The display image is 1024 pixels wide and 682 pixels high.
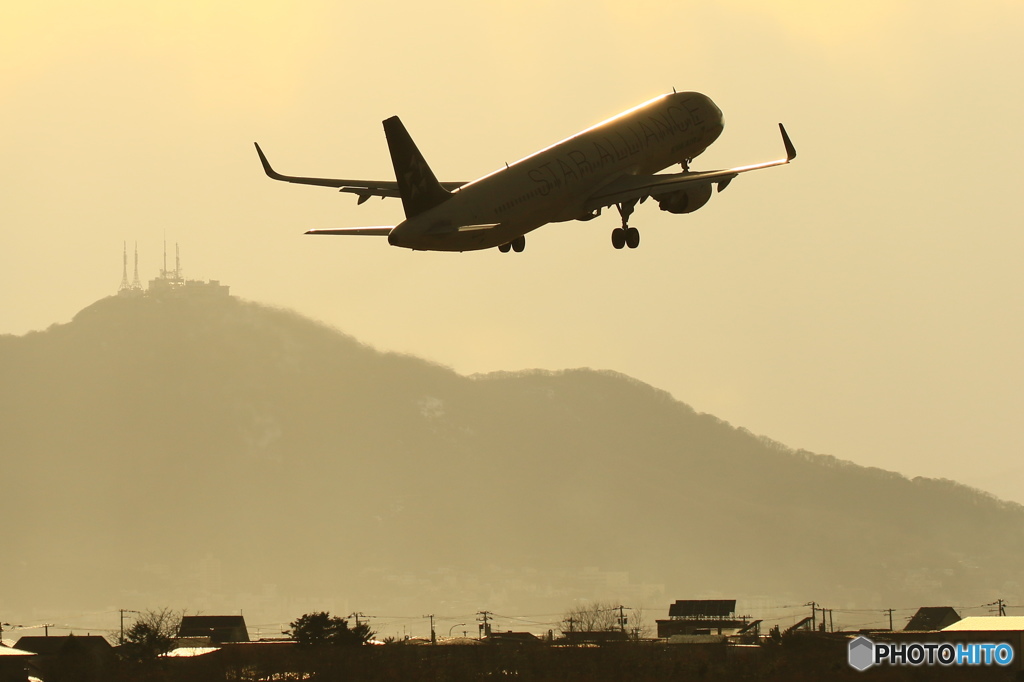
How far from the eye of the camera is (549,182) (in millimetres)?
63062

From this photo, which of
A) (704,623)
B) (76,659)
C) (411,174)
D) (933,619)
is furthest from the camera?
(933,619)

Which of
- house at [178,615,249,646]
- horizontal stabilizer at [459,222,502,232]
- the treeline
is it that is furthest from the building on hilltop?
horizontal stabilizer at [459,222,502,232]

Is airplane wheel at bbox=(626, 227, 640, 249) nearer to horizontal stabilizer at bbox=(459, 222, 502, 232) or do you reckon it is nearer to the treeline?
horizontal stabilizer at bbox=(459, 222, 502, 232)

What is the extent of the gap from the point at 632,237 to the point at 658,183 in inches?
105

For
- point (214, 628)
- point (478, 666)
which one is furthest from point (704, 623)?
point (478, 666)

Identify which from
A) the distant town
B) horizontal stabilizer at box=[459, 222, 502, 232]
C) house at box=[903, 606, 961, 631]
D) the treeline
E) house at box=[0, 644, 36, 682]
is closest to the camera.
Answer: horizontal stabilizer at box=[459, 222, 502, 232]

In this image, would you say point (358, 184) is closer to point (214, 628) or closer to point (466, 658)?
point (466, 658)

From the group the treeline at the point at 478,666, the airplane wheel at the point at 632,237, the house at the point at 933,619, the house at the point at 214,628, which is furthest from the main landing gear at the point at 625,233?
the house at the point at 933,619

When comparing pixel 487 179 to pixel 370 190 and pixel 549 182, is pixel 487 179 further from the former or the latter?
pixel 370 190

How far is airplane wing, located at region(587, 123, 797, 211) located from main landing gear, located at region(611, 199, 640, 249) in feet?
2.63

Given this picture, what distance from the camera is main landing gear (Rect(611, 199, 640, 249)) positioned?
2579 inches

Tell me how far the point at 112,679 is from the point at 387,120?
3500cm

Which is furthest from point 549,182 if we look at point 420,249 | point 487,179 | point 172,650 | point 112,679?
point 172,650

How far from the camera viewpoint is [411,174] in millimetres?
60875
